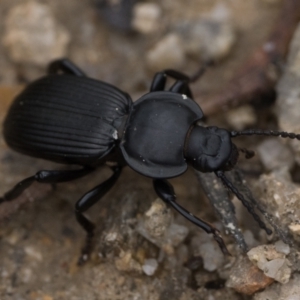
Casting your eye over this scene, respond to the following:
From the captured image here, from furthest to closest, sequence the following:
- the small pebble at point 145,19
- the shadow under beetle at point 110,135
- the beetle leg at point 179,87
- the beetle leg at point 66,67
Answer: the small pebble at point 145,19
the beetle leg at point 66,67
the beetle leg at point 179,87
the shadow under beetle at point 110,135

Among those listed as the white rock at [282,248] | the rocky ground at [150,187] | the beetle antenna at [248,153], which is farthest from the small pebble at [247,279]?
the beetle antenna at [248,153]

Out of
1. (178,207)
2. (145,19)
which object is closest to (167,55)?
(145,19)

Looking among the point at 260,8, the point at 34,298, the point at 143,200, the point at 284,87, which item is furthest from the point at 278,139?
the point at 34,298

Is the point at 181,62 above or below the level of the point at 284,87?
below

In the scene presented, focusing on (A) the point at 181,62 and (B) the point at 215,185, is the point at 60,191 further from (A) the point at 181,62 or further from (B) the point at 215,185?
(A) the point at 181,62

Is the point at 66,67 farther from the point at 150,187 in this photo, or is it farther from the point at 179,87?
the point at 150,187

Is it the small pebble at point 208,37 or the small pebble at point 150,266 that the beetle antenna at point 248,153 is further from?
the small pebble at point 208,37
